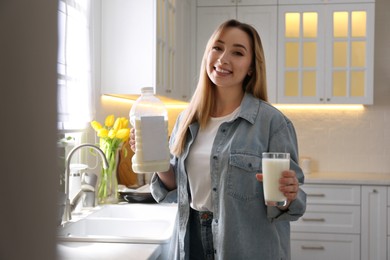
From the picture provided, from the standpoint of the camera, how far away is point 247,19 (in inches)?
174

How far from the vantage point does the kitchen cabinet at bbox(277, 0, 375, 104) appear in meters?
4.27

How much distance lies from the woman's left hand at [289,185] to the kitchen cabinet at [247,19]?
3.01 metres

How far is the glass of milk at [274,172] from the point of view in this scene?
1416 millimetres

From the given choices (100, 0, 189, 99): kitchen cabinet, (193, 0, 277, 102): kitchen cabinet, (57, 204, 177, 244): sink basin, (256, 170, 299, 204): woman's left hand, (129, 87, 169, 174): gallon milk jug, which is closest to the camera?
(256, 170, 299, 204): woman's left hand

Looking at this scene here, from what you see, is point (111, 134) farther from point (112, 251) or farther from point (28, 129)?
point (28, 129)

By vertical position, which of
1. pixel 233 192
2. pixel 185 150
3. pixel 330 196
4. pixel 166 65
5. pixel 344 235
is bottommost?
pixel 344 235

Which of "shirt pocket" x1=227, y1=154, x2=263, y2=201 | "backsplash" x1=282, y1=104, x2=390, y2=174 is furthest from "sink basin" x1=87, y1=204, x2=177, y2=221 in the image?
"backsplash" x1=282, y1=104, x2=390, y2=174

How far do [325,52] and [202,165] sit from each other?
120 inches

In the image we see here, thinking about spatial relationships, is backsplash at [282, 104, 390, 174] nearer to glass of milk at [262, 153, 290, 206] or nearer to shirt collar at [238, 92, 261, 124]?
shirt collar at [238, 92, 261, 124]

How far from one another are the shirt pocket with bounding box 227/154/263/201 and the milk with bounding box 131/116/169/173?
0.22 metres

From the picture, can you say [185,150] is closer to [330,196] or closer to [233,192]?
[233,192]

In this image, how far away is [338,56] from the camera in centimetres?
431

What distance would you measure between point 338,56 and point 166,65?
1778 millimetres

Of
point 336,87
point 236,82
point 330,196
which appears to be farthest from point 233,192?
point 336,87
